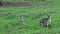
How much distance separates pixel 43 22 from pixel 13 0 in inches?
980

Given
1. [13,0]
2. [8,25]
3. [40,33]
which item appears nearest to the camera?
[40,33]

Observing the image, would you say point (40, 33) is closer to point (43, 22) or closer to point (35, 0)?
point (43, 22)

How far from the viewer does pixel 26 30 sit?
1658 centimetres

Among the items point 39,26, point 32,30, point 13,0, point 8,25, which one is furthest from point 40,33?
point 13,0

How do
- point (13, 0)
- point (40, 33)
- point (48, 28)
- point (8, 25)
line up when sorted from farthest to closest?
point (13, 0), point (8, 25), point (48, 28), point (40, 33)

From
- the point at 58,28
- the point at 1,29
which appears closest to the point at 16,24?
the point at 1,29

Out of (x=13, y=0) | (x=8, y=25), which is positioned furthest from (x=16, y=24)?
(x=13, y=0)

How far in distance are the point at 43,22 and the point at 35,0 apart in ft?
86.9

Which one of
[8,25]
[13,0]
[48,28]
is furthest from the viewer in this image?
[13,0]

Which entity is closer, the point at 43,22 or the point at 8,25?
the point at 43,22

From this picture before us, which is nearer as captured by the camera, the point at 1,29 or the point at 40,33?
the point at 40,33

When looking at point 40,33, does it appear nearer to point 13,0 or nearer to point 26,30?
point 26,30

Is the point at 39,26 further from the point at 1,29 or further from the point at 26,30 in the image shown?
the point at 1,29

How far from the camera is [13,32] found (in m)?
16.1
